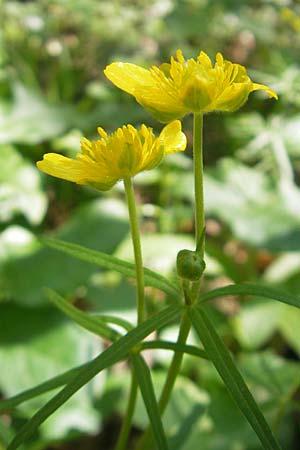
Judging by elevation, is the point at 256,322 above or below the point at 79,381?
above

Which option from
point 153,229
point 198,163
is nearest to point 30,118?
point 153,229

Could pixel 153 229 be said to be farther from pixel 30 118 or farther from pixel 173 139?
pixel 173 139

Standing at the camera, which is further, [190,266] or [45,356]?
[45,356]

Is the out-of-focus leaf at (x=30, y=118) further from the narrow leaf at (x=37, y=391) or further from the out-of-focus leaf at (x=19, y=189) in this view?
the narrow leaf at (x=37, y=391)

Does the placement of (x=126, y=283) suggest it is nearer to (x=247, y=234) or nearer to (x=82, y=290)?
(x=82, y=290)

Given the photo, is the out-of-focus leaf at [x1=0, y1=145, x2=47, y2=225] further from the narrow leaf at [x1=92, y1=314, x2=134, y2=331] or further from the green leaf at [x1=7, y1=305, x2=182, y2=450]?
the green leaf at [x1=7, y1=305, x2=182, y2=450]

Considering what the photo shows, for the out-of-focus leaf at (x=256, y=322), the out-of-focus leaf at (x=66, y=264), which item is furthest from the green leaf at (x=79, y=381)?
the out-of-focus leaf at (x=256, y=322)

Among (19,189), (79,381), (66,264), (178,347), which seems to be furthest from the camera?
(19,189)
